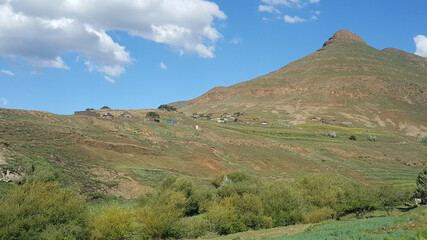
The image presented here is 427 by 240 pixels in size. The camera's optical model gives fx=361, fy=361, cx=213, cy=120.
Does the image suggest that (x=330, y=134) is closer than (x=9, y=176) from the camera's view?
No

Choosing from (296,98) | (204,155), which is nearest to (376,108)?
(296,98)

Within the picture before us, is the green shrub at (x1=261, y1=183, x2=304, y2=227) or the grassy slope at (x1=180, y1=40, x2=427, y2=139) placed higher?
the grassy slope at (x1=180, y1=40, x2=427, y2=139)

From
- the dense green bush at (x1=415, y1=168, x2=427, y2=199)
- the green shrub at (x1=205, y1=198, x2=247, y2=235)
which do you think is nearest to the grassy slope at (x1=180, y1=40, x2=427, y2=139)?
the dense green bush at (x1=415, y1=168, x2=427, y2=199)

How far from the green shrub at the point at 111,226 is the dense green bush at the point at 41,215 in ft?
2.59

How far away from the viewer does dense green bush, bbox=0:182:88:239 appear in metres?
21.3

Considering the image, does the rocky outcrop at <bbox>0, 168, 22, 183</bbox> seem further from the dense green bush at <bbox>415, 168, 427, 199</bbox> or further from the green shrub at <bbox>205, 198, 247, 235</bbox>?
the dense green bush at <bbox>415, 168, 427, 199</bbox>

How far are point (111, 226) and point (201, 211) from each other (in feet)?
52.6

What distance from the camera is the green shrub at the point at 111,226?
24.7 m

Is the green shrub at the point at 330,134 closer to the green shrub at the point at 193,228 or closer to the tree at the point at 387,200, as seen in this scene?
the tree at the point at 387,200

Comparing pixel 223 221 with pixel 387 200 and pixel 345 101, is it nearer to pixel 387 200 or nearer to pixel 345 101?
pixel 387 200

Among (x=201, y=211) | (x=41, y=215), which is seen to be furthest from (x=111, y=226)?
(x=201, y=211)

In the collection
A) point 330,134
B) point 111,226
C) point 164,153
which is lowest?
point 111,226

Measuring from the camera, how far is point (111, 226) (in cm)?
2498

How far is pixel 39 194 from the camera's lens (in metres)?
23.6
